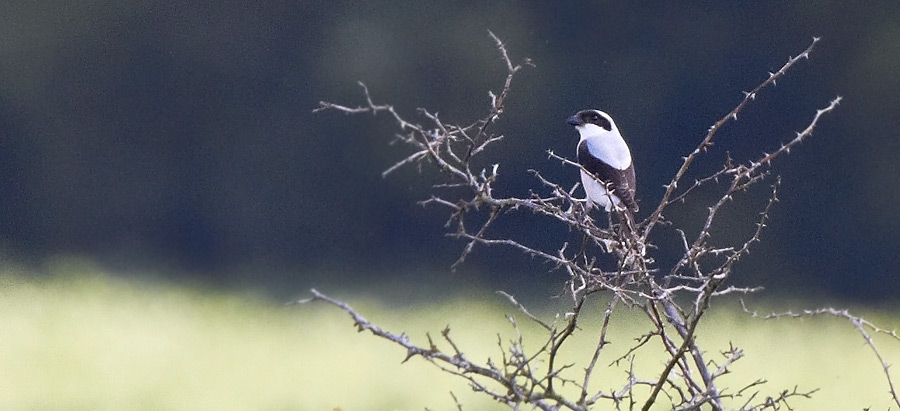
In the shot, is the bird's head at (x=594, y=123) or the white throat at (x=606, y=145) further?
the bird's head at (x=594, y=123)

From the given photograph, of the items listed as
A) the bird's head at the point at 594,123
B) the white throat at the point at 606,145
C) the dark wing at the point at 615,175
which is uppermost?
the bird's head at the point at 594,123

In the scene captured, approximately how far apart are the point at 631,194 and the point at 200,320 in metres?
2.41

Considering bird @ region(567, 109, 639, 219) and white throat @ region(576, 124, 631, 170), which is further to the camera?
white throat @ region(576, 124, 631, 170)

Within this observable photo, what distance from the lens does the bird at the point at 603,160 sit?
362 centimetres

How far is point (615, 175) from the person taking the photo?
3688 mm

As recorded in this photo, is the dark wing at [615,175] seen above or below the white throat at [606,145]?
below

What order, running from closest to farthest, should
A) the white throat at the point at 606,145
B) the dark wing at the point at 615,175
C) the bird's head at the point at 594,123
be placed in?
the dark wing at the point at 615,175 < the white throat at the point at 606,145 < the bird's head at the point at 594,123

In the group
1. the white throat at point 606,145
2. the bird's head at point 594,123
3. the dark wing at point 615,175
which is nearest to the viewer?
the dark wing at point 615,175

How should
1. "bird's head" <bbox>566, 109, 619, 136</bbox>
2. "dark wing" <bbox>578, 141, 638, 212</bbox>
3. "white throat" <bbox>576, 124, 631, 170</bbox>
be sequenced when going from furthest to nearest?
"bird's head" <bbox>566, 109, 619, 136</bbox>, "white throat" <bbox>576, 124, 631, 170</bbox>, "dark wing" <bbox>578, 141, 638, 212</bbox>

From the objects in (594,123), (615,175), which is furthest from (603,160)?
(594,123)

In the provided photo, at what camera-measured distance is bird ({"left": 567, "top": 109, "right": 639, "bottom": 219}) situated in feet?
11.9

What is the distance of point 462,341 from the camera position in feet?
15.9

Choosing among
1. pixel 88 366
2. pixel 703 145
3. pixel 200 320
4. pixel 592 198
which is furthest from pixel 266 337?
pixel 703 145

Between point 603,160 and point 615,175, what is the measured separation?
0.10m
